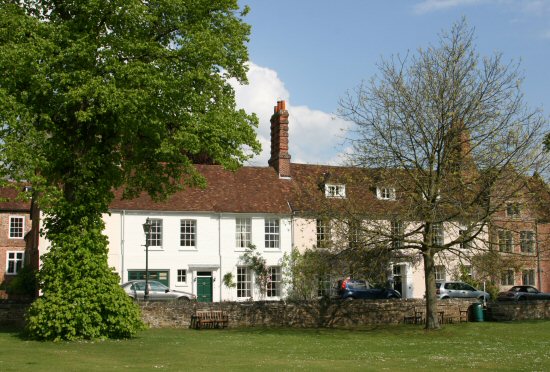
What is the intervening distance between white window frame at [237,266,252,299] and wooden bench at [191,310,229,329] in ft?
36.7

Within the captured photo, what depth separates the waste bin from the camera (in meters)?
34.4

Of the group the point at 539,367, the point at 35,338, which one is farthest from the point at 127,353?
the point at 539,367

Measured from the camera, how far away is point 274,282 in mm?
42688

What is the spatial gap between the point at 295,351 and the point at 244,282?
2096cm

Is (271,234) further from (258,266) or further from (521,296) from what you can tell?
(521,296)

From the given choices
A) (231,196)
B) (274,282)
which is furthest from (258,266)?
(231,196)

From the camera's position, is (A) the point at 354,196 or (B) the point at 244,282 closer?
(A) the point at 354,196

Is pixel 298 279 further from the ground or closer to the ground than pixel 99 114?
closer to the ground

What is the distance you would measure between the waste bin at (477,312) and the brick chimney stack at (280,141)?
1670 cm

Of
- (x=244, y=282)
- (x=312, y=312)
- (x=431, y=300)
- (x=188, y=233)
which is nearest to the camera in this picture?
(x=431, y=300)

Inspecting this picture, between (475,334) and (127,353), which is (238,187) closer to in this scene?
(475,334)

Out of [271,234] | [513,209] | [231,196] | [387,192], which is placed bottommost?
[271,234]

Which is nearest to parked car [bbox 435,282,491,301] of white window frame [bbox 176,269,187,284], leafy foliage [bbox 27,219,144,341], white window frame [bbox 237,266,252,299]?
white window frame [bbox 237,266,252,299]

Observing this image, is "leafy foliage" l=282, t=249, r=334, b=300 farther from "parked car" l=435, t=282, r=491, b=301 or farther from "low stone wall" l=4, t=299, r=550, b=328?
"parked car" l=435, t=282, r=491, b=301
